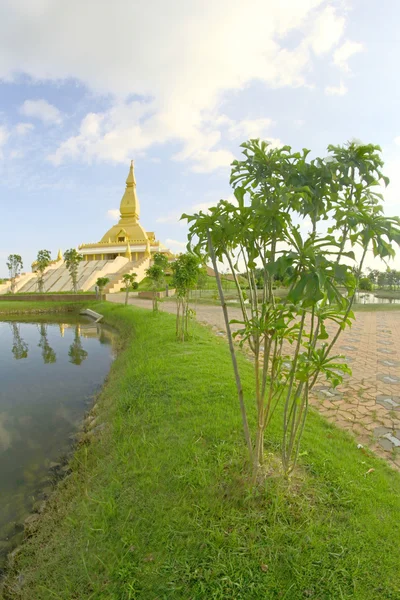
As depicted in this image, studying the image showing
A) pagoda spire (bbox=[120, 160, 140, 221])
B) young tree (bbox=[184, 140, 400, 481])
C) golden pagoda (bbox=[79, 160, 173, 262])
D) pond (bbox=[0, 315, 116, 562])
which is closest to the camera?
young tree (bbox=[184, 140, 400, 481])

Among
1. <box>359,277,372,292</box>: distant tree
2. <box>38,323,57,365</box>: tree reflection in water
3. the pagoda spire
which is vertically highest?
the pagoda spire

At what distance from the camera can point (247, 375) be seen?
17.6ft

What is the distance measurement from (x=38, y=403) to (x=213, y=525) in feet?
17.6

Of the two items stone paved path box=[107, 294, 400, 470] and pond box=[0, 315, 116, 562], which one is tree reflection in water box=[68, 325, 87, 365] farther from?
stone paved path box=[107, 294, 400, 470]

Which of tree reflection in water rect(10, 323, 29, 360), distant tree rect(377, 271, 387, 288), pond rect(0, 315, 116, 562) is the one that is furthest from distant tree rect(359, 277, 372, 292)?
tree reflection in water rect(10, 323, 29, 360)

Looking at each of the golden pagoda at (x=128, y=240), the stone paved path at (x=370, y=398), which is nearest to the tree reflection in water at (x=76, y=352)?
the stone paved path at (x=370, y=398)

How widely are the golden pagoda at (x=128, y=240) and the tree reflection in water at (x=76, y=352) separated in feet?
73.6

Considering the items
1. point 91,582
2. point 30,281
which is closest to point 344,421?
point 91,582

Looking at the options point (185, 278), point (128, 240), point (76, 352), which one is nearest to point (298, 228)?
point (185, 278)

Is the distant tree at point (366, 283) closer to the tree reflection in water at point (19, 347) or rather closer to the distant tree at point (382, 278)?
the distant tree at point (382, 278)

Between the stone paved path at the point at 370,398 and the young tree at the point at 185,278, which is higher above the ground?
the young tree at the point at 185,278

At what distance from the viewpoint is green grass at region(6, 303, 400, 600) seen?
196 centimetres

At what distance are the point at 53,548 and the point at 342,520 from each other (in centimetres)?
227

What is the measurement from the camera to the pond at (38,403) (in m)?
3.88
